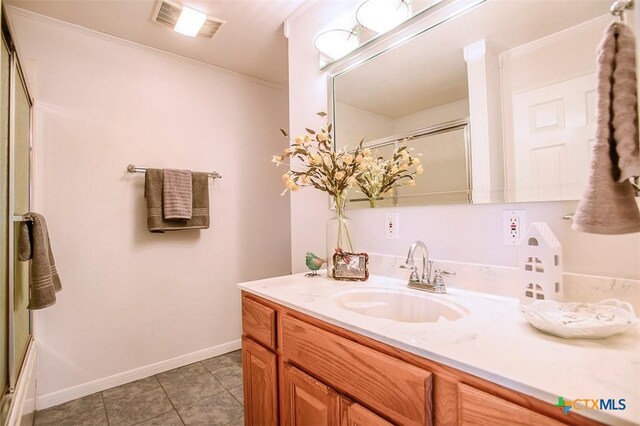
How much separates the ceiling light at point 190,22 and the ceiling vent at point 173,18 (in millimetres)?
22

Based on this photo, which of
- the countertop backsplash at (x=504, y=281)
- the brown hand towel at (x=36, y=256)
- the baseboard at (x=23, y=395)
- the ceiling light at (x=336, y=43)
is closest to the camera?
the countertop backsplash at (x=504, y=281)

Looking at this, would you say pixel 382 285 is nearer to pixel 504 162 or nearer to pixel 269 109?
pixel 504 162

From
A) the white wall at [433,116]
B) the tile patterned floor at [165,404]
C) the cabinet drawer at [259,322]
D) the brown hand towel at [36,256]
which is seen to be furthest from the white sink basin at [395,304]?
the brown hand towel at [36,256]

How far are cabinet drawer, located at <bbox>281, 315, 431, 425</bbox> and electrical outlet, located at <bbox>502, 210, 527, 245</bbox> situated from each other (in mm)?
625

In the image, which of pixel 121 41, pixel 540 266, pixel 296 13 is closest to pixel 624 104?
pixel 540 266

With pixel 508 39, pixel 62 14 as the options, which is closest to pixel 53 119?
pixel 62 14

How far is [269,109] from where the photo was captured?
2.78 metres

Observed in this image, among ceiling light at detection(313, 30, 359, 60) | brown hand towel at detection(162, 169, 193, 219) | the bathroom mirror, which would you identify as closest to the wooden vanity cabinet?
the bathroom mirror

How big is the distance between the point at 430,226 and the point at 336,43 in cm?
110

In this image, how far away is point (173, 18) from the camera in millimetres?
1827

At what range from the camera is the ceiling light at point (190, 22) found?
5.80 ft

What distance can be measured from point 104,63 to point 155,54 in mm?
349

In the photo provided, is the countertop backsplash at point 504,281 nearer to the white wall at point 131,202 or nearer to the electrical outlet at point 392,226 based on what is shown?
the electrical outlet at point 392,226

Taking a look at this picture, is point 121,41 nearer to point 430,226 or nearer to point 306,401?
point 430,226
